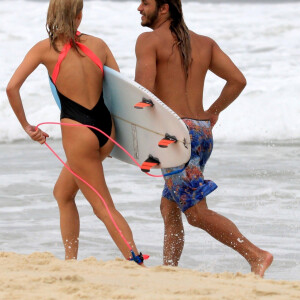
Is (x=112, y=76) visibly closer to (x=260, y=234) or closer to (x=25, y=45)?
(x=260, y=234)

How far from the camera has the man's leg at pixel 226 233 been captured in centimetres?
433

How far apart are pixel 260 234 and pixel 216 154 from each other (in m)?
3.22

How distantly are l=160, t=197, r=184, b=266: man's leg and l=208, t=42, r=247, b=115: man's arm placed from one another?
0.62 m

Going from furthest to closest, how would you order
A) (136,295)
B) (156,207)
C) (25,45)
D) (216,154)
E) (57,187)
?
1. (25,45)
2. (216,154)
3. (156,207)
4. (57,187)
5. (136,295)

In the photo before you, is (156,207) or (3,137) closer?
(156,207)

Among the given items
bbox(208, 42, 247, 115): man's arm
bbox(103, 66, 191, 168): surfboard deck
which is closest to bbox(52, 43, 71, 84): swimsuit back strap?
bbox(103, 66, 191, 168): surfboard deck

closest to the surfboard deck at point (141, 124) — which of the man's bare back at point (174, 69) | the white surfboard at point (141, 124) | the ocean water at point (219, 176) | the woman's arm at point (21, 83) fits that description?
the white surfboard at point (141, 124)

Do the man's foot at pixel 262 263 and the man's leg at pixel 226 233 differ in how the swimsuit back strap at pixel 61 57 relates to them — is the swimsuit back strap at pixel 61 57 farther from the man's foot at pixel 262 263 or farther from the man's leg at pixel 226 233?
the man's foot at pixel 262 263

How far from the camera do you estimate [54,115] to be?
38.7 feet

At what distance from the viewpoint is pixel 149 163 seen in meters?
4.34

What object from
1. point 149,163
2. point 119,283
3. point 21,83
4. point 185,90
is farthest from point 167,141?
point 119,283

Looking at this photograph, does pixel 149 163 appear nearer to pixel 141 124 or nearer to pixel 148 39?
pixel 141 124

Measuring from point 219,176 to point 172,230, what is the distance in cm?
339

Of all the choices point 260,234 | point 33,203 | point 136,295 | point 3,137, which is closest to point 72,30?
point 136,295
